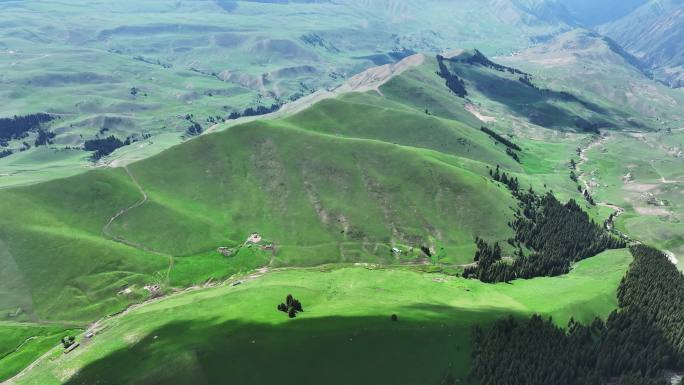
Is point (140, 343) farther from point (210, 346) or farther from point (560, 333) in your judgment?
point (560, 333)

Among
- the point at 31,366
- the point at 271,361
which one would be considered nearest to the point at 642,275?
the point at 271,361

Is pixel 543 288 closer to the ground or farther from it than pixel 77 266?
farther from it

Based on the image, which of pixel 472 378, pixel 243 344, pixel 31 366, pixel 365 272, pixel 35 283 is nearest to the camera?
pixel 472 378

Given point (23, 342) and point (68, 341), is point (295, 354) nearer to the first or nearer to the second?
point (68, 341)

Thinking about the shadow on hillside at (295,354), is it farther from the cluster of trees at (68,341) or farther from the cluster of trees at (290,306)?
the cluster of trees at (68,341)

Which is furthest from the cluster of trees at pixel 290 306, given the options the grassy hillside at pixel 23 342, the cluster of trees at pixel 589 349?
the grassy hillside at pixel 23 342

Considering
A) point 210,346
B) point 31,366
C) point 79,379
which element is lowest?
point 31,366
